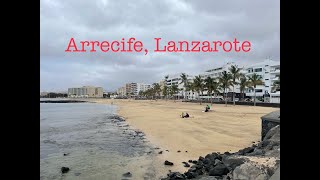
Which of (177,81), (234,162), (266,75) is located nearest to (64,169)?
(234,162)

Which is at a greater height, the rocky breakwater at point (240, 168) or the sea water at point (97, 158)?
the rocky breakwater at point (240, 168)

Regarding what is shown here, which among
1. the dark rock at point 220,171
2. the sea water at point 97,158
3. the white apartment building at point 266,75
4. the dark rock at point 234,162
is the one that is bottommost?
the sea water at point 97,158

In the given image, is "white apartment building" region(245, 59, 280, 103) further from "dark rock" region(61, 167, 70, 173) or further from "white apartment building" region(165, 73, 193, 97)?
"dark rock" region(61, 167, 70, 173)

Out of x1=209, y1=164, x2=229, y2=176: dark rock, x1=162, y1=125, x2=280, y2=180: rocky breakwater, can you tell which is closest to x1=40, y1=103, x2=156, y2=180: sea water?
x1=162, y1=125, x2=280, y2=180: rocky breakwater

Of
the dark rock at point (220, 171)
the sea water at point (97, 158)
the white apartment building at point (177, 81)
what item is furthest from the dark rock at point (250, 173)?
the white apartment building at point (177, 81)

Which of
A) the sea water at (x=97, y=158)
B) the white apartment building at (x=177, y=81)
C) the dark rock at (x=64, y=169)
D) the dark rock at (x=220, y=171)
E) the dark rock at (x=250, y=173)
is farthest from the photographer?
the white apartment building at (x=177, y=81)

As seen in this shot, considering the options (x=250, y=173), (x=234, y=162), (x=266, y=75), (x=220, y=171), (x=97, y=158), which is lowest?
(x=97, y=158)

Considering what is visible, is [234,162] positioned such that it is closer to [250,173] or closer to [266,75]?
[250,173]

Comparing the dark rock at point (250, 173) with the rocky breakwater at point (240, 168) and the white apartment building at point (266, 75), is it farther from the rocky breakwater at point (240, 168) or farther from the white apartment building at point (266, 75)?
the white apartment building at point (266, 75)
